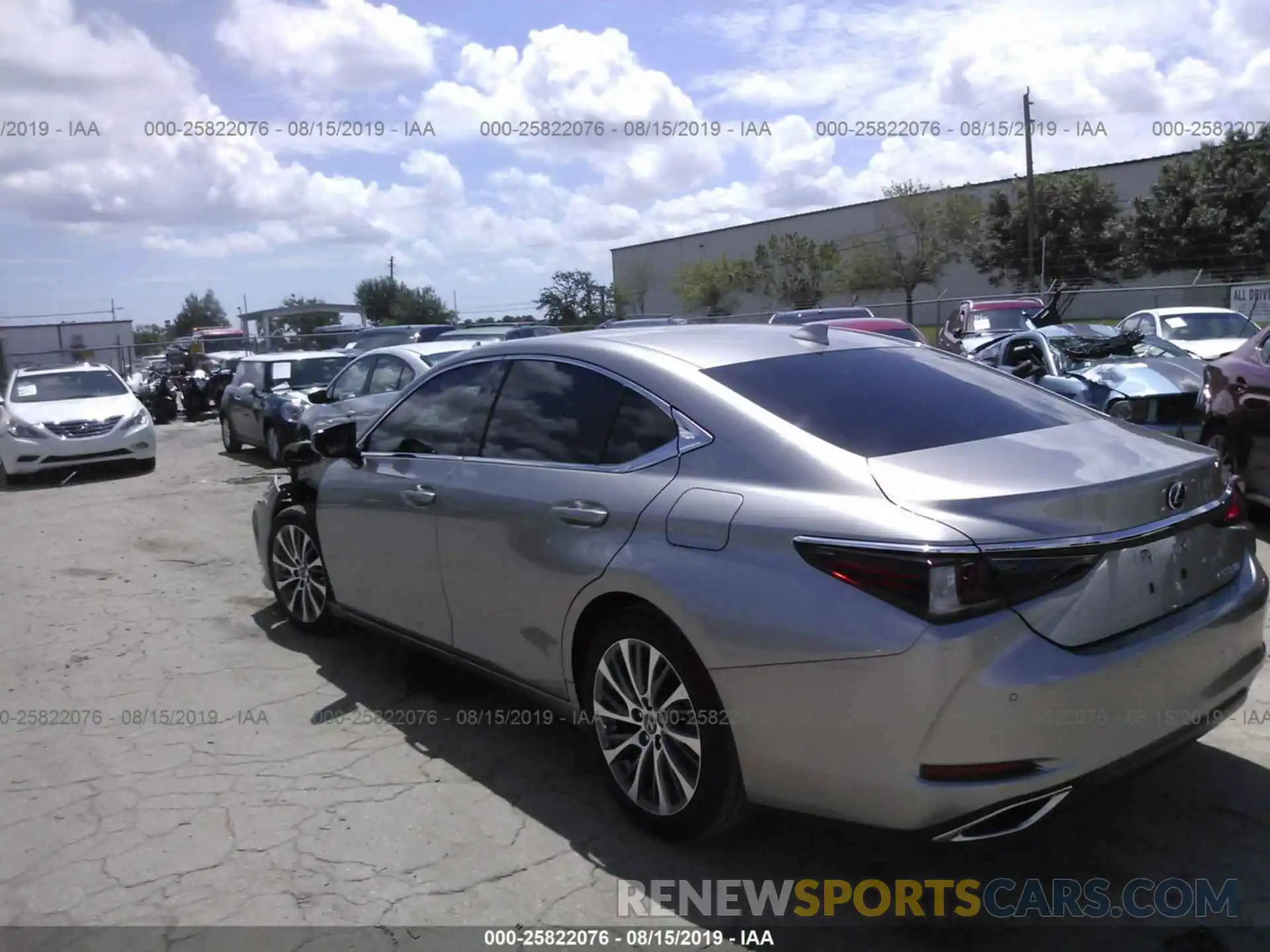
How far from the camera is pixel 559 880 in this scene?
341 cm

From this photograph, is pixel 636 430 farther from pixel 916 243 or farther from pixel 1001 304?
pixel 916 243

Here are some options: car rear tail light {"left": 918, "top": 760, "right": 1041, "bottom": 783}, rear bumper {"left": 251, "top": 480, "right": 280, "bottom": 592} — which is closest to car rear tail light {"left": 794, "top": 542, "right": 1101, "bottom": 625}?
car rear tail light {"left": 918, "top": 760, "right": 1041, "bottom": 783}

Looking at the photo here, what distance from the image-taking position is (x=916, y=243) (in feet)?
187

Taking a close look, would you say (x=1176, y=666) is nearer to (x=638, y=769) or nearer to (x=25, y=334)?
(x=638, y=769)

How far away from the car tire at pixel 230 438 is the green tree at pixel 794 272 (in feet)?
143

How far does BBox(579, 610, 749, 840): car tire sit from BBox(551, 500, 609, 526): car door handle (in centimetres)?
33

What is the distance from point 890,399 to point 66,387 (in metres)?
14.3

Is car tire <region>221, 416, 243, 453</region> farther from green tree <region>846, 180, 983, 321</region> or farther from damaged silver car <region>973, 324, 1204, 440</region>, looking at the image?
green tree <region>846, 180, 983, 321</region>

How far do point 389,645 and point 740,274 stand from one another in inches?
2304

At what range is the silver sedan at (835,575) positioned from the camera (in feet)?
9.05

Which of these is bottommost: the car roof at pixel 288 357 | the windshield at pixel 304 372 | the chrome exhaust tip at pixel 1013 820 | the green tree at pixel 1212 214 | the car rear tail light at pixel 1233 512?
the chrome exhaust tip at pixel 1013 820

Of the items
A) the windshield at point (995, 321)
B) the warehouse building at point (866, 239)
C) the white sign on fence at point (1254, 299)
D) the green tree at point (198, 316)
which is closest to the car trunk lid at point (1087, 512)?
the windshield at point (995, 321)

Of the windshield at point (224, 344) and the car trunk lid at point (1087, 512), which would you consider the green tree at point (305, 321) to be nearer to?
the windshield at point (224, 344)

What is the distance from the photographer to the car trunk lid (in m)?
2.80
